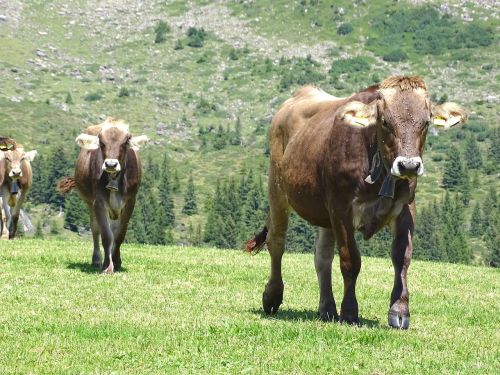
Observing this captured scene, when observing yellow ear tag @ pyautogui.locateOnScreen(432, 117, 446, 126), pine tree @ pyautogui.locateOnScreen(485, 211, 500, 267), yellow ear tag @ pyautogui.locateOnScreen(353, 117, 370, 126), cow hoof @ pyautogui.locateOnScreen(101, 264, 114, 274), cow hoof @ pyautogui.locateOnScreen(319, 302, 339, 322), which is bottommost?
pine tree @ pyautogui.locateOnScreen(485, 211, 500, 267)

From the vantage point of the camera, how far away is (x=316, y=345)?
10703 mm

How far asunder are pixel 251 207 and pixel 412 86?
17341 cm

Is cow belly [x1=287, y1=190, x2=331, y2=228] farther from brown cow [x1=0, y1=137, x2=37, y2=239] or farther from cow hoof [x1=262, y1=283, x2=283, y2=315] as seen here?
brown cow [x1=0, y1=137, x2=37, y2=239]

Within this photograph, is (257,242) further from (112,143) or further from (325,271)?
(112,143)

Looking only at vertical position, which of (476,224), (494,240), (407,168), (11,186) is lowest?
(494,240)

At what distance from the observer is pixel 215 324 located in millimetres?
12273

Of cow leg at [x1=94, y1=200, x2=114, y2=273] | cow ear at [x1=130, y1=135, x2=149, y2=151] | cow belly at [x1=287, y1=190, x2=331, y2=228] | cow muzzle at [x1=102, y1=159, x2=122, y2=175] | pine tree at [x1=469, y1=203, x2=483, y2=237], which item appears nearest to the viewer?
cow belly at [x1=287, y1=190, x2=331, y2=228]

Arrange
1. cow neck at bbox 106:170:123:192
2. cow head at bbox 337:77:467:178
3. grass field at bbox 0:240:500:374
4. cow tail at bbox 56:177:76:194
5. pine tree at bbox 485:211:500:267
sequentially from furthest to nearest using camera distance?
1. pine tree at bbox 485:211:500:267
2. cow tail at bbox 56:177:76:194
3. cow neck at bbox 106:170:123:192
4. cow head at bbox 337:77:467:178
5. grass field at bbox 0:240:500:374

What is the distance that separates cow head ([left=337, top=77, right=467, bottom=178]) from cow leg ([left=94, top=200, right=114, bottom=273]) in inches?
338

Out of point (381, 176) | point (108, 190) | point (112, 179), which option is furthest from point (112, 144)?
point (381, 176)

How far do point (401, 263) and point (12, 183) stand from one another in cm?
2204

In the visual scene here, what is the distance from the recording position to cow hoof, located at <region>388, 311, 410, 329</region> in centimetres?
1230

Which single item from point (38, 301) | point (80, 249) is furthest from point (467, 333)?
point (80, 249)

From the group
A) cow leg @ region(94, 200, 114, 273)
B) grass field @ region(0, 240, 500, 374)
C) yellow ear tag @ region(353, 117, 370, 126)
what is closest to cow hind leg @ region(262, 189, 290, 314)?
grass field @ region(0, 240, 500, 374)
